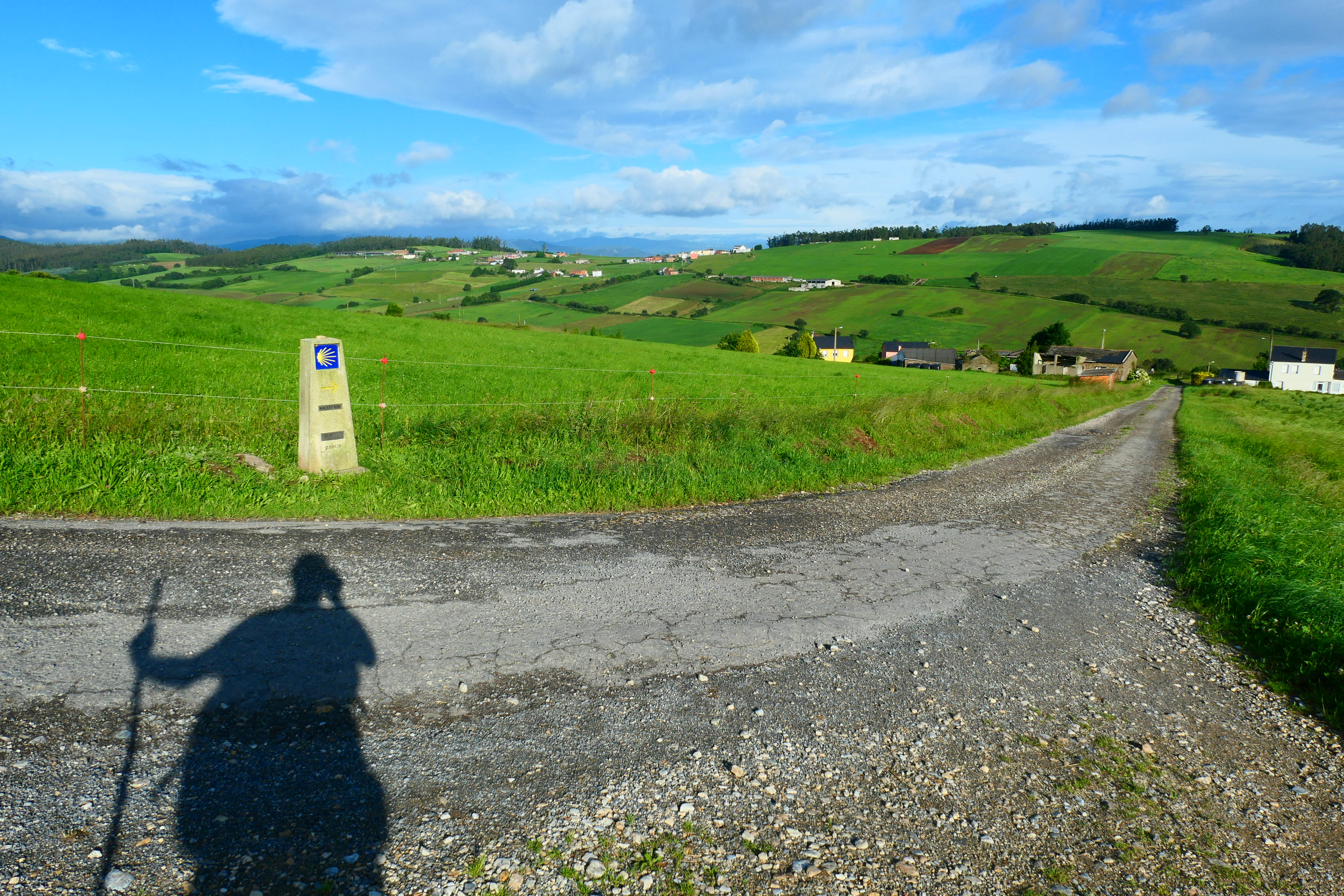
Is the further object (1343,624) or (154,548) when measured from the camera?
(154,548)

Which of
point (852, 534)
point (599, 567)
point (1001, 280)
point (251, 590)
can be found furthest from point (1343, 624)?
point (1001, 280)

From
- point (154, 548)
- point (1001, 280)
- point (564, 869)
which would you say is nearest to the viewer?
point (564, 869)

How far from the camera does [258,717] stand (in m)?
3.70

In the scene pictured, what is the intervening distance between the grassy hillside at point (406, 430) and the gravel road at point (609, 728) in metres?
1.28

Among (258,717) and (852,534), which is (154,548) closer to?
(258,717)

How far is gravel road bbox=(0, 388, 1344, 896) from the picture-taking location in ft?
9.41

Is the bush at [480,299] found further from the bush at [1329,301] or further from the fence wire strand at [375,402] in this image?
the bush at [1329,301]

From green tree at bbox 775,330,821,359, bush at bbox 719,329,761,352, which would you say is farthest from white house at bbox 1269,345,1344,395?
bush at bbox 719,329,761,352

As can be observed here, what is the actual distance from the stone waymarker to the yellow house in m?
76.7

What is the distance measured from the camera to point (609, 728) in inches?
149

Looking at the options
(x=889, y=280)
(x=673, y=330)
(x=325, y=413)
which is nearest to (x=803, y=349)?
(x=673, y=330)

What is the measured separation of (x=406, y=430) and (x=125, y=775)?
8.62 metres

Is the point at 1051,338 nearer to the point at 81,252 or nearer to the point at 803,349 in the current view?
the point at 803,349

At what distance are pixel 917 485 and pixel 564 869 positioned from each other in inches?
377
